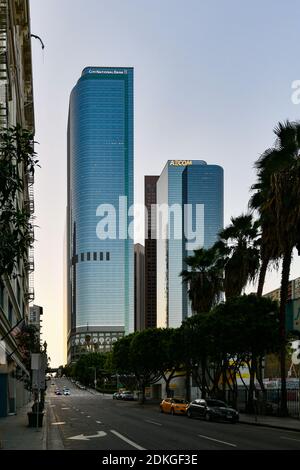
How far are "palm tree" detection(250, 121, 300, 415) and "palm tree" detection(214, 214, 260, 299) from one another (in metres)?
8.61

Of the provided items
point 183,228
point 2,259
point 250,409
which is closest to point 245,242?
point 250,409

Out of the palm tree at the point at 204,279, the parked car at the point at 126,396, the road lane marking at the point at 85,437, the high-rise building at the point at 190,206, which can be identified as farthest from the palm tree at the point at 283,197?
the high-rise building at the point at 190,206

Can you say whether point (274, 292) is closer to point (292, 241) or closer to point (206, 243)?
point (206, 243)

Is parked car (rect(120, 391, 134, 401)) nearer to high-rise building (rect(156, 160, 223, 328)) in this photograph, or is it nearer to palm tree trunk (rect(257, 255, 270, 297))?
high-rise building (rect(156, 160, 223, 328))

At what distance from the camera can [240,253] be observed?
4962 centimetres

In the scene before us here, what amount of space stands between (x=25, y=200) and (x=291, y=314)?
44710 millimetres

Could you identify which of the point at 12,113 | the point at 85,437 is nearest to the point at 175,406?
the point at 12,113

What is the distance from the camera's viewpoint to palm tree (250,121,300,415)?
37.7 m

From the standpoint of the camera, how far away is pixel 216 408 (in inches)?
1615

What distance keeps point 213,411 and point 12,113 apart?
23.6 meters

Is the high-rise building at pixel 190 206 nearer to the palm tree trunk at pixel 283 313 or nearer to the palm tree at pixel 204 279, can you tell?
the palm tree at pixel 204 279

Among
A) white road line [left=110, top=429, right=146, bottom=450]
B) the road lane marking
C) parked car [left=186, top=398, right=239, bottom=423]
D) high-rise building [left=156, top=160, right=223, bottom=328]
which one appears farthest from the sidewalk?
high-rise building [left=156, top=160, right=223, bottom=328]

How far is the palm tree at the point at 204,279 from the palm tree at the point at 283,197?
18311 millimetres

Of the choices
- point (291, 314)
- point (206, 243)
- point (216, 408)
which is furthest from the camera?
point (206, 243)
